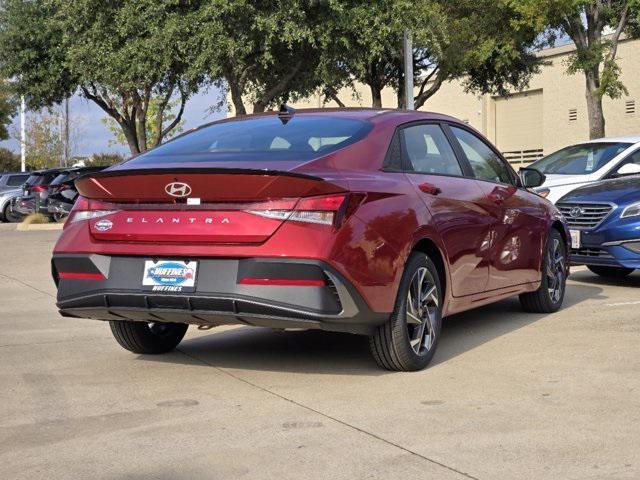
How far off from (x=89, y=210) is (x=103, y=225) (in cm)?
19

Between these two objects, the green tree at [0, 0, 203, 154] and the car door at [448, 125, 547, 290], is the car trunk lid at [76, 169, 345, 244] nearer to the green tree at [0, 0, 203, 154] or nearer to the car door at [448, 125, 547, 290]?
the car door at [448, 125, 547, 290]

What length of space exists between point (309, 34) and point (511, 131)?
22.5 metres

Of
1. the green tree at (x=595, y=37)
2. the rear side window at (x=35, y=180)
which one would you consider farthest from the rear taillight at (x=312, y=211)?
the rear side window at (x=35, y=180)

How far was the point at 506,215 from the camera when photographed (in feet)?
24.6

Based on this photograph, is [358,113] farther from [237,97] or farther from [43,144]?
[43,144]

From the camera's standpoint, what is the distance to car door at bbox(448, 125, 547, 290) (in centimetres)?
731

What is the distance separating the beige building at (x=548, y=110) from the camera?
38000 mm

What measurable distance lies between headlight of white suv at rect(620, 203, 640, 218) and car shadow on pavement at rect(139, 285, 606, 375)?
2.15m

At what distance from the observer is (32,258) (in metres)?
15.7

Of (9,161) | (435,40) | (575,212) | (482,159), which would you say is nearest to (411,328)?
(482,159)

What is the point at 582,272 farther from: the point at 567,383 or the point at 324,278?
the point at 324,278

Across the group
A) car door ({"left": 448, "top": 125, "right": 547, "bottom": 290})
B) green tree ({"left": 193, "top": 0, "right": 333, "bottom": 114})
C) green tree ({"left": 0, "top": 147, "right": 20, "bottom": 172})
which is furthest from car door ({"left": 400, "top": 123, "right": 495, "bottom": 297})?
green tree ({"left": 0, "top": 147, "right": 20, "bottom": 172})

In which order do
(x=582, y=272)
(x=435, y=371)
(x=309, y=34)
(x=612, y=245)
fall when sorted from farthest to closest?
(x=309, y=34) → (x=582, y=272) → (x=612, y=245) → (x=435, y=371)

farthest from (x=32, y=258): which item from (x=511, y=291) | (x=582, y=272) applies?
(x=511, y=291)
